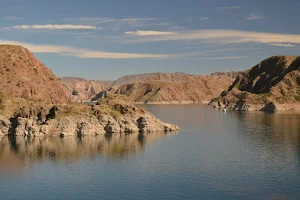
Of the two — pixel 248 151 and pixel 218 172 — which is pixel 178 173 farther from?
pixel 248 151

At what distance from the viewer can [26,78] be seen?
145125mm

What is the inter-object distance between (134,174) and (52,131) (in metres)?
50.0

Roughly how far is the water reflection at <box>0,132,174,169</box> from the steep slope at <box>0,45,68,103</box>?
30747mm

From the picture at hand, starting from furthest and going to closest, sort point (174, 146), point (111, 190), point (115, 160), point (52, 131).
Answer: point (52, 131), point (174, 146), point (115, 160), point (111, 190)

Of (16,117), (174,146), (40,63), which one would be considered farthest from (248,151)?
(40,63)

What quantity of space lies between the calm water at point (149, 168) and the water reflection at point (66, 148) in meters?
0.18

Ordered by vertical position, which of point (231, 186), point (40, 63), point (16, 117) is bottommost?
point (231, 186)

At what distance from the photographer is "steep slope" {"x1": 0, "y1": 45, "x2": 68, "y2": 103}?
138500 mm

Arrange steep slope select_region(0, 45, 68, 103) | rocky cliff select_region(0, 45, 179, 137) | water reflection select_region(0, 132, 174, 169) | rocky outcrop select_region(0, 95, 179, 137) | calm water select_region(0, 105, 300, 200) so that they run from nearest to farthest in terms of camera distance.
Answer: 1. calm water select_region(0, 105, 300, 200)
2. water reflection select_region(0, 132, 174, 169)
3. rocky outcrop select_region(0, 95, 179, 137)
4. rocky cliff select_region(0, 45, 179, 137)
5. steep slope select_region(0, 45, 68, 103)

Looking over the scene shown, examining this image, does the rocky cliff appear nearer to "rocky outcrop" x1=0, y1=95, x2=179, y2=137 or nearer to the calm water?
"rocky outcrop" x1=0, y1=95, x2=179, y2=137

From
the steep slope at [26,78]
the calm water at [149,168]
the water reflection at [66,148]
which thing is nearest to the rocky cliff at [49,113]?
the steep slope at [26,78]

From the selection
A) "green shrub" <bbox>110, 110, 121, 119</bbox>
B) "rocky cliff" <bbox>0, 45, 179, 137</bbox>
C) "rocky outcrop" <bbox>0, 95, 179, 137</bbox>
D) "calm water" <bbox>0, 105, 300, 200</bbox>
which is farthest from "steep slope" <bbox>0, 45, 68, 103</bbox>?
"calm water" <bbox>0, 105, 300, 200</bbox>

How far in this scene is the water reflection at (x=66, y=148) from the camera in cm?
8588

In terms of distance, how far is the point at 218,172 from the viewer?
72.6 metres
